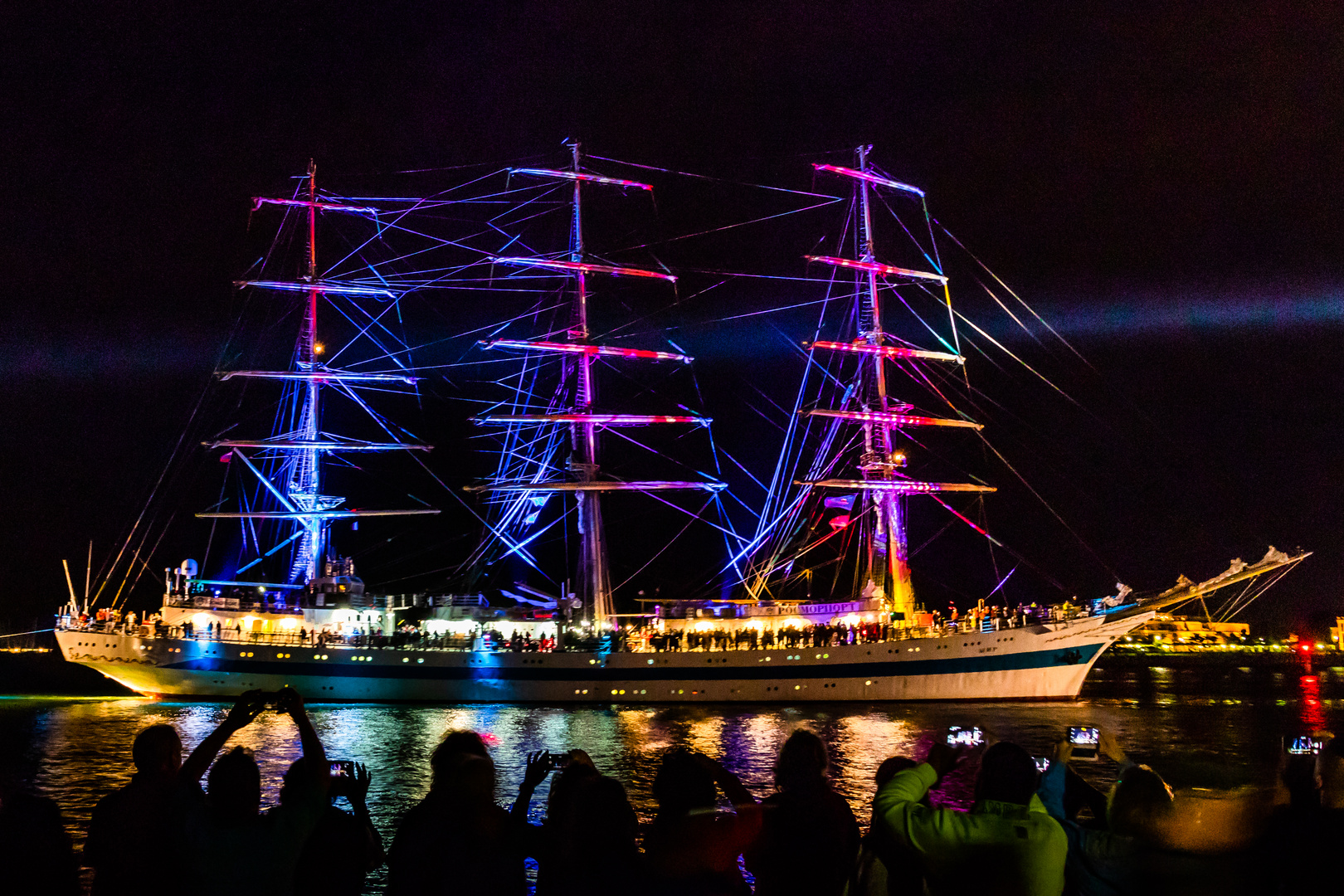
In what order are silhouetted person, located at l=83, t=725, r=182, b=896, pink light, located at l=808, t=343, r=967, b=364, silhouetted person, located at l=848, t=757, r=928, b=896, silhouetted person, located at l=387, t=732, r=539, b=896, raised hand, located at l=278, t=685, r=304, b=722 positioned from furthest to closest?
1. pink light, located at l=808, t=343, r=967, b=364
2. raised hand, located at l=278, t=685, r=304, b=722
3. silhouetted person, located at l=83, t=725, r=182, b=896
4. silhouetted person, located at l=387, t=732, r=539, b=896
5. silhouetted person, located at l=848, t=757, r=928, b=896

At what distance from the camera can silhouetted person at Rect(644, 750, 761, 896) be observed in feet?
16.0

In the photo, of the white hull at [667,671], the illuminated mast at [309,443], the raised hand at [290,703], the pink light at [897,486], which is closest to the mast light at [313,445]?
the illuminated mast at [309,443]

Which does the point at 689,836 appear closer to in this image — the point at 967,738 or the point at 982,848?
the point at 982,848

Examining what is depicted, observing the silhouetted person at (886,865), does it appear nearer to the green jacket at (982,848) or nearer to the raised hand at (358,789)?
the green jacket at (982,848)

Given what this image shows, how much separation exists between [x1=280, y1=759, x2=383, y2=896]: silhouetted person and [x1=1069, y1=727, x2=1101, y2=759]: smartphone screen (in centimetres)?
350

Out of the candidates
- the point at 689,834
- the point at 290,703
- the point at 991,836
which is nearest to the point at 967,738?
the point at 991,836

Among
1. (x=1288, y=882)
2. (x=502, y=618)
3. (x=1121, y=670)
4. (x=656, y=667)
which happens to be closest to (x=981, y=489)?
(x=656, y=667)

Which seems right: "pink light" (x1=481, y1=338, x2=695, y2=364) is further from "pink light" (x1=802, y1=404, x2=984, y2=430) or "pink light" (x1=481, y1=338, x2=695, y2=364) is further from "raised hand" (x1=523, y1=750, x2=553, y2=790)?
"raised hand" (x1=523, y1=750, x2=553, y2=790)

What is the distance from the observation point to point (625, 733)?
35219 mm

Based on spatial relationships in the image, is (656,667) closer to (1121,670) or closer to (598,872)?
(598,872)

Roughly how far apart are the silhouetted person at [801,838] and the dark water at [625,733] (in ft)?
35.1

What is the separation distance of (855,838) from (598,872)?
4.58ft

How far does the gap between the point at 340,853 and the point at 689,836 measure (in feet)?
5.51

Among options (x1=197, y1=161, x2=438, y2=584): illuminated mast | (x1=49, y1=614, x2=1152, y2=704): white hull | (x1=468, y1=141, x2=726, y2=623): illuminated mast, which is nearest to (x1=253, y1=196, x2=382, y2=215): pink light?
(x1=197, y1=161, x2=438, y2=584): illuminated mast
